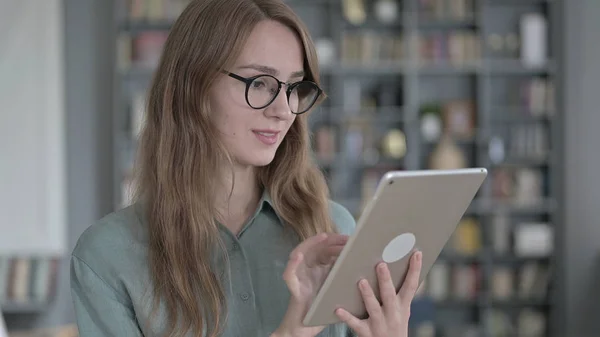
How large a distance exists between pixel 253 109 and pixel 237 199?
0.71 ft

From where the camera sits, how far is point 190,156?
169 cm

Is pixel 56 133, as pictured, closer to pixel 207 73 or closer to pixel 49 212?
pixel 49 212

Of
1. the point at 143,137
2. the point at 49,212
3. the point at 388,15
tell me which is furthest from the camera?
the point at 388,15

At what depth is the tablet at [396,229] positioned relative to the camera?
4.40 feet

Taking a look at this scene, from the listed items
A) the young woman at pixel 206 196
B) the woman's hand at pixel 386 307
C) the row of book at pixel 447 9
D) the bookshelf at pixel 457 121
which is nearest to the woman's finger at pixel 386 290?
the woman's hand at pixel 386 307

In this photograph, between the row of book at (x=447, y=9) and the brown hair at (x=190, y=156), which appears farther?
the row of book at (x=447, y=9)

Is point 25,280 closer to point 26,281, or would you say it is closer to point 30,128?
point 26,281

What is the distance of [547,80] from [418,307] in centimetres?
195

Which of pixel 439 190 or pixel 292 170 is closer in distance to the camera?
pixel 439 190

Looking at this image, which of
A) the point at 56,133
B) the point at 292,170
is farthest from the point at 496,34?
the point at 292,170

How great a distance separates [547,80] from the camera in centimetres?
681

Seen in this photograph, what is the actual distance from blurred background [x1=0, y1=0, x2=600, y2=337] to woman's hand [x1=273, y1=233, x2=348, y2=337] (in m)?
5.08

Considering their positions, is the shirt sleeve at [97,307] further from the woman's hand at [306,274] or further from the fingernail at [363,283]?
the fingernail at [363,283]

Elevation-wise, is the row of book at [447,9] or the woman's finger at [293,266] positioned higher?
the row of book at [447,9]
